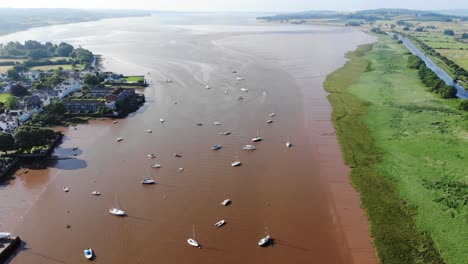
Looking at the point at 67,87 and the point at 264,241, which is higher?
the point at 67,87

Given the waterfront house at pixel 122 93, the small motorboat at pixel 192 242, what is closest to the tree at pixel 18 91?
the waterfront house at pixel 122 93

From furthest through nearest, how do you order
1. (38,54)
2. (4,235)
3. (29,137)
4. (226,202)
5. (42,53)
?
(42,53)
(38,54)
(29,137)
(226,202)
(4,235)

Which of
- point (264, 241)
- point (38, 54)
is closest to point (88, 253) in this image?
point (264, 241)

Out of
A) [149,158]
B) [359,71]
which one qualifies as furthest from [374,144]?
[359,71]

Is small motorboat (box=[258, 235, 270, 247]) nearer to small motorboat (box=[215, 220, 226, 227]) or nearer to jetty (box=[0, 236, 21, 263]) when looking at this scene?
small motorboat (box=[215, 220, 226, 227])

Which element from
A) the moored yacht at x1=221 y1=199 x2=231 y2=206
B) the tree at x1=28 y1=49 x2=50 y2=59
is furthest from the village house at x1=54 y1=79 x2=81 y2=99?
the tree at x1=28 y1=49 x2=50 y2=59

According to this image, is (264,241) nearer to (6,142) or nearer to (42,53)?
(6,142)
